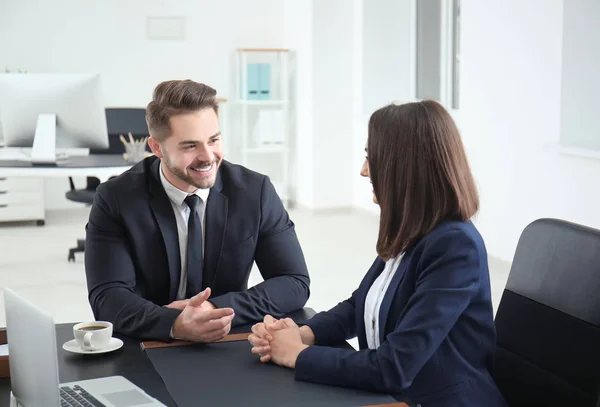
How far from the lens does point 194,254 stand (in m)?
2.27

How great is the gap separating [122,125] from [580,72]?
3.13 m

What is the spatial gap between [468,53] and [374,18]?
186 centimetres

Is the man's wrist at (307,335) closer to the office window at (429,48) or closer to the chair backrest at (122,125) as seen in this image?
the chair backrest at (122,125)

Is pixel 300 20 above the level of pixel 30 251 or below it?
above

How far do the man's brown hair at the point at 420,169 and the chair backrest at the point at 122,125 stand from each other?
182 inches

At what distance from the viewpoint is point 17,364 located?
4.88 ft

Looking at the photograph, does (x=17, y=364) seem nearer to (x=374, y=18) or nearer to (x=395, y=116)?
(x=395, y=116)

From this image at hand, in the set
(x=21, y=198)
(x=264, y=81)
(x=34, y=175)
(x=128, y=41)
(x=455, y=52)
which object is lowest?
(x=21, y=198)

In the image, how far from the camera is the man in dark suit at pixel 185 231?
2207 millimetres

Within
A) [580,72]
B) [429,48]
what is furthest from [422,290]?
[429,48]

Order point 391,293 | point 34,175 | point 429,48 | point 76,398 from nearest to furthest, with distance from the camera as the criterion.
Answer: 1. point 76,398
2. point 391,293
3. point 34,175
4. point 429,48

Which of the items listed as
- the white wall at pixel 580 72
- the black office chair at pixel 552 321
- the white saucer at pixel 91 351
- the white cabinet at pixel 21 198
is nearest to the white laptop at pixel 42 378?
the white saucer at pixel 91 351

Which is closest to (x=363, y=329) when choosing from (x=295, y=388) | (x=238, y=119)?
(x=295, y=388)

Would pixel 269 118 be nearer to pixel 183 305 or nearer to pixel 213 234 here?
pixel 213 234
